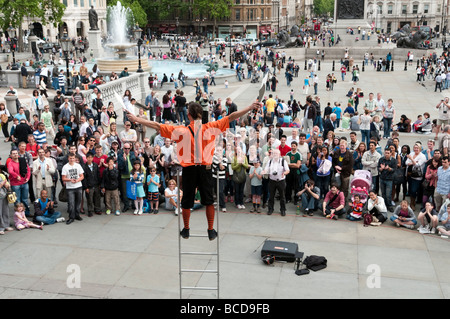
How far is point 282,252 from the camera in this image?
9836mm

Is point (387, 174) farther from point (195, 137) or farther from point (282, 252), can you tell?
point (195, 137)

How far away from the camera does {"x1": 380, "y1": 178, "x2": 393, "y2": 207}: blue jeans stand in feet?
41.8

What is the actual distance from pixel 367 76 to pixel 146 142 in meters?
31.2

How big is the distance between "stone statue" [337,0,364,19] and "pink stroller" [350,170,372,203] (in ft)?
160

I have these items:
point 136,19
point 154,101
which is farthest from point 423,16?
point 154,101

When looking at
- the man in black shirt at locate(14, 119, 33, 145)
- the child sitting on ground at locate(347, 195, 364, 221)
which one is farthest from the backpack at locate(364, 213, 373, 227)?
the man in black shirt at locate(14, 119, 33, 145)

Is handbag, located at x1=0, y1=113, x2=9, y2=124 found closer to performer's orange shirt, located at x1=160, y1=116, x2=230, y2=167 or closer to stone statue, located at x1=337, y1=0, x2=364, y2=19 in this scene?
performer's orange shirt, located at x1=160, y1=116, x2=230, y2=167

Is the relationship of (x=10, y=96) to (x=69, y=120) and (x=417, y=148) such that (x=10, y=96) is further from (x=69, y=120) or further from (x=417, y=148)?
(x=417, y=148)

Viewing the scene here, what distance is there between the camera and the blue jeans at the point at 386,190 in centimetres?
1273

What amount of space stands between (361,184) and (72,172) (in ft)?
23.2

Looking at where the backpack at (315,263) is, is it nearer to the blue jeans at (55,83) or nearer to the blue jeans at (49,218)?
the blue jeans at (49,218)

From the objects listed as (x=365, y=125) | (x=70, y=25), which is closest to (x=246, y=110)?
(x=365, y=125)

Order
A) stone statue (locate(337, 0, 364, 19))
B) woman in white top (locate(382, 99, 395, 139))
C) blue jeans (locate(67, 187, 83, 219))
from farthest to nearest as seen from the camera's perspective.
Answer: stone statue (locate(337, 0, 364, 19))
woman in white top (locate(382, 99, 395, 139))
blue jeans (locate(67, 187, 83, 219))

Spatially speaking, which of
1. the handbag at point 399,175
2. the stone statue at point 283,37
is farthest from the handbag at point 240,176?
the stone statue at point 283,37
